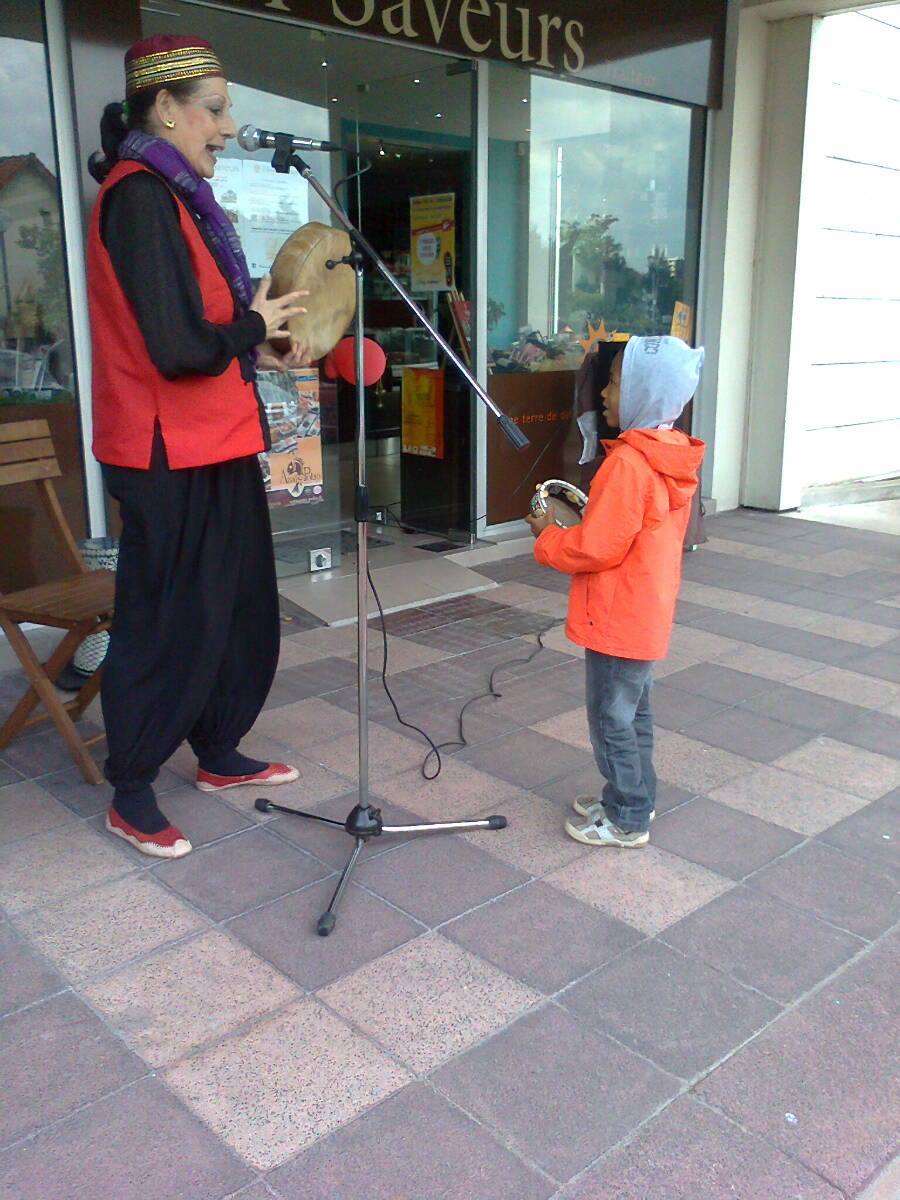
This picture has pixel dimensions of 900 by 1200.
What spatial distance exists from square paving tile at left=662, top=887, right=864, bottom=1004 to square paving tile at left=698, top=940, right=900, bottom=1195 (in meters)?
0.07

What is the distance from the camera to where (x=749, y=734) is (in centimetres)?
395

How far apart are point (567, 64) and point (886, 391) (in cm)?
413

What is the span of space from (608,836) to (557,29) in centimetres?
512

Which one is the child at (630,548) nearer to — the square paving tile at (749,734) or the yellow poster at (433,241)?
the square paving tile at (749,734)

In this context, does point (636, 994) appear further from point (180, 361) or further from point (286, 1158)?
point (180, 361)

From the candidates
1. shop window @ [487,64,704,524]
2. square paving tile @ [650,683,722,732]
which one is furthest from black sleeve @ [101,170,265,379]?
shop window @ [487,64,704,524]

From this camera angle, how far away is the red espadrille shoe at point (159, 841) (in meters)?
3.00

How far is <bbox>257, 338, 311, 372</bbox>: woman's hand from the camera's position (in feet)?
9.25

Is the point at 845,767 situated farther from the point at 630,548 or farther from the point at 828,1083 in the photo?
the point at 828,1083

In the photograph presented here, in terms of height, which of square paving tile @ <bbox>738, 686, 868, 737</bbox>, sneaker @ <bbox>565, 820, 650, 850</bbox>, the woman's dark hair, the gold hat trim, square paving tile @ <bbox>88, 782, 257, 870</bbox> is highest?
the gold hat trim

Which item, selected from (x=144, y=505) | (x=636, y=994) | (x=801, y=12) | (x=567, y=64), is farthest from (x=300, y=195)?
(x=636, y=994)

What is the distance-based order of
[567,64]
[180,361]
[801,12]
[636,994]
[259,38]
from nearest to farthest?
[636,994], [180,361], [259,38], [567,64], [801,12]

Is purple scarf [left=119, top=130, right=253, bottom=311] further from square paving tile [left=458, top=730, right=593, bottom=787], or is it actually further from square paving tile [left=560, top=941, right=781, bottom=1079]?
square paving tile [left=560, top=941, right=781, bottom=1079]

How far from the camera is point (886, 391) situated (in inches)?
355
